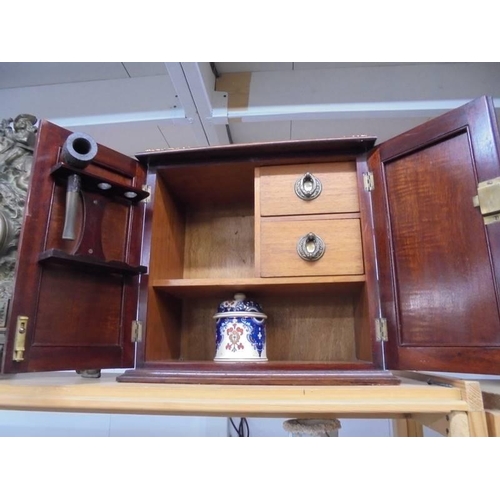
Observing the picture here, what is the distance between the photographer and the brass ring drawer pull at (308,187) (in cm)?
79

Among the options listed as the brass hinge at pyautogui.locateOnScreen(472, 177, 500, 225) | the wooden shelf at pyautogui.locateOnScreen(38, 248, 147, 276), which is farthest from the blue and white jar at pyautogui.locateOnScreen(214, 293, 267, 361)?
the brass hinge at pyautogui.locateOnScreen(472, 177, 500, 225)

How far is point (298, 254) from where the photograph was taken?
0.77m

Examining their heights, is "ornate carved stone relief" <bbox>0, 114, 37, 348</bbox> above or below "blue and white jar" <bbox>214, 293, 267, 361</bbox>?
above

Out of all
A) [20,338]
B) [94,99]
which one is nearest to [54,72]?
[94,99]

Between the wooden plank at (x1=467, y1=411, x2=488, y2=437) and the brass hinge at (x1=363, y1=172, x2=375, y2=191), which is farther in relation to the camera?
the brass hinge at (x1=363, y1=172, x2=375, y2=191)

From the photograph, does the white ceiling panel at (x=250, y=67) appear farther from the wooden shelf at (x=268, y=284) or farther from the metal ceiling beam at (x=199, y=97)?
the wooden shelf at (x=268, y=284)

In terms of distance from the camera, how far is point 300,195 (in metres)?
0.80

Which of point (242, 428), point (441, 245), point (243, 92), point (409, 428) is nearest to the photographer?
point (441, 245)

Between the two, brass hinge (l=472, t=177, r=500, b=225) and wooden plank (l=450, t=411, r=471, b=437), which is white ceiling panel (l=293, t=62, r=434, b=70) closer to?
brass hinge (l=472, t=177, r=500, b=225)

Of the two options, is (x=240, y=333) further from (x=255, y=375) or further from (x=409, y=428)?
(x=409, y=428)

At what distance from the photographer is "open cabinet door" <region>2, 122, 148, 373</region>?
23.3 inches

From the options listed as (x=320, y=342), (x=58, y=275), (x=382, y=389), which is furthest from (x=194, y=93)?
(x=382, y=389)

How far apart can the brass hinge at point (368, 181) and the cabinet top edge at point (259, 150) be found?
58mm

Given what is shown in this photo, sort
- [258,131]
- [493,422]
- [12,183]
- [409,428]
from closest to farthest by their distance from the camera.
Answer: [493,422], [12,183], [409,428], [258,131]
